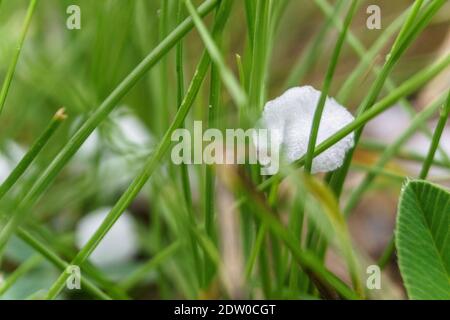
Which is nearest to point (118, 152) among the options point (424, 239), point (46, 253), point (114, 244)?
point (114, 244)

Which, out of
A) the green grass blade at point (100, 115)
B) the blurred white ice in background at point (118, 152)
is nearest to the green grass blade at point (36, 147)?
the green grass blade at point (100, 115)

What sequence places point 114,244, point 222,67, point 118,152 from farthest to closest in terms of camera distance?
point 114,244
point 118,152
point 222,67

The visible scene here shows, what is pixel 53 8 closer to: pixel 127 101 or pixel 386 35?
pixel 127 101

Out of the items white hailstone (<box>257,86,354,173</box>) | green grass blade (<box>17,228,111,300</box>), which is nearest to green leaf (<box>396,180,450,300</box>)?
white hailstone (<box>257,86,354,173</box>)

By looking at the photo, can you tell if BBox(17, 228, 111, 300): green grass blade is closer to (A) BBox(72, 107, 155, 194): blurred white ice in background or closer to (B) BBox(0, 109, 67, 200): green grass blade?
(B) BBox(0, 109, 67, 200): green grass blade

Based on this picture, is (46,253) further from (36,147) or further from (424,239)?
(424,239)
